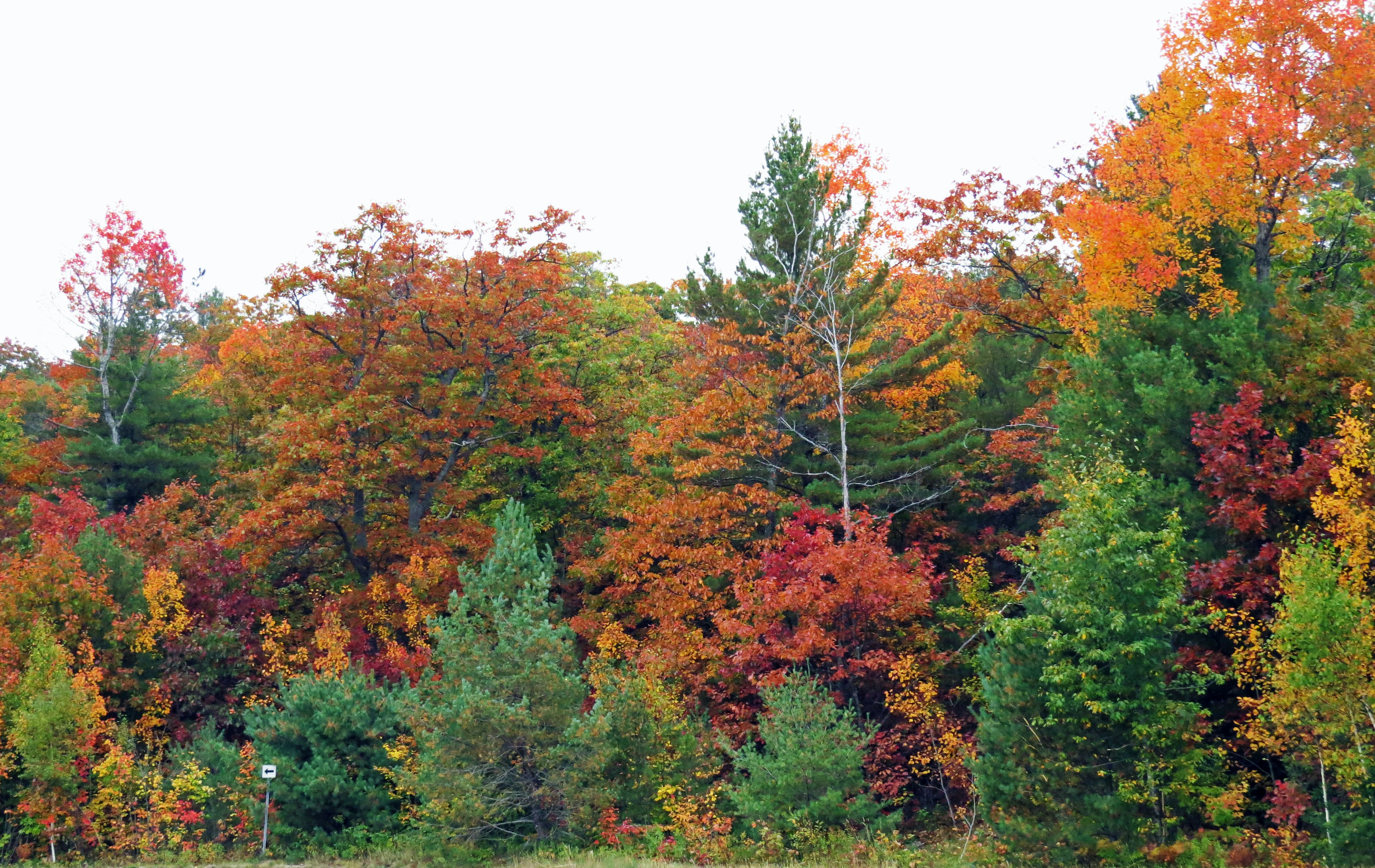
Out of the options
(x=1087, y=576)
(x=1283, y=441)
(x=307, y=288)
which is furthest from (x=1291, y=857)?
(x=307, y=288)

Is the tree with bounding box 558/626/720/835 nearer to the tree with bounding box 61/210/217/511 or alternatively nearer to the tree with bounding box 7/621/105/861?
the tree with bounding box 7/621/105/861

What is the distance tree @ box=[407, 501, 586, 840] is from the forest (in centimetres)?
9

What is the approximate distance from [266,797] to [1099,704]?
51.5ft

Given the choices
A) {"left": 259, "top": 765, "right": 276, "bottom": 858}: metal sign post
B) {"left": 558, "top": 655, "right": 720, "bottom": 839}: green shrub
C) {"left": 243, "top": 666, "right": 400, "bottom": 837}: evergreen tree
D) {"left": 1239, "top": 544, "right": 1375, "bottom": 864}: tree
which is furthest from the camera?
{"left": 243, "top": 666, "right": 400, "bottom": 837}: evergreen tree

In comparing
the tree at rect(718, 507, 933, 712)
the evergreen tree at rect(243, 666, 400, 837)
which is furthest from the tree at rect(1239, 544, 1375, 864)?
the evergreen tree at rect(243, 666, 400, 837)

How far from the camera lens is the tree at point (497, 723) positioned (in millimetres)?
17750

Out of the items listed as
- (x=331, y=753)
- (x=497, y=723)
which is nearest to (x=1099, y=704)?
(x=497, y=723)

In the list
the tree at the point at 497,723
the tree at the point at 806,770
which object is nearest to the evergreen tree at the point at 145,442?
the tree at the point at 497,723

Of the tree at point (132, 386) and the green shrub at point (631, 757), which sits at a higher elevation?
the tree at point (132, 386)

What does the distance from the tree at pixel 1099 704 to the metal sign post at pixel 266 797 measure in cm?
1263

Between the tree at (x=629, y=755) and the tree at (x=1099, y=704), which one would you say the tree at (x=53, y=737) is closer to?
the tree at (x=629, y=755)

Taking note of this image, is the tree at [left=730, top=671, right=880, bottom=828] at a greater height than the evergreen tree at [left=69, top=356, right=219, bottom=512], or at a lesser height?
lesser

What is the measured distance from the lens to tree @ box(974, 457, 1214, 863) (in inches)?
574

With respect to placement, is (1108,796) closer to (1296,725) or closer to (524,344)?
(1296,725)
